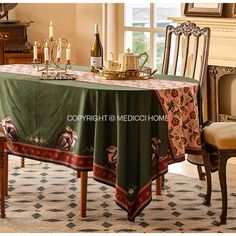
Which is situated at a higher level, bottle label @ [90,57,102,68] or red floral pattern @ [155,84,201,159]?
bottle label @ [90,57,102,68]

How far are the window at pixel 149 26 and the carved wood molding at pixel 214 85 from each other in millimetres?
742

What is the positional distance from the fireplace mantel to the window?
602 millimetres

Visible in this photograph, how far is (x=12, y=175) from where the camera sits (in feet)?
16.5

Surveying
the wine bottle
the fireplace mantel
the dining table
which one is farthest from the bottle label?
the fireplace mantel

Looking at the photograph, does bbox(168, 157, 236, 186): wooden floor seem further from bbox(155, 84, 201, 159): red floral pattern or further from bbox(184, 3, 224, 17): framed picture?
bbox(184, 3, 224, 17): framed picture

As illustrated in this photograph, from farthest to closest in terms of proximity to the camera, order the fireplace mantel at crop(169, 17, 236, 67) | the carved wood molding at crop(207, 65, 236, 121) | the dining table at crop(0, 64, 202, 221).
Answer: the carved wood molding at crop(207, 65, 236, 121) → the fireplace mantel at crop(169, 17, 236, 67) → the dining table at crop(0, 64, 202, 221)

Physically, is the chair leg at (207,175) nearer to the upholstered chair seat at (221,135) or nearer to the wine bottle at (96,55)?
the upholstered chair seat at (221,135)

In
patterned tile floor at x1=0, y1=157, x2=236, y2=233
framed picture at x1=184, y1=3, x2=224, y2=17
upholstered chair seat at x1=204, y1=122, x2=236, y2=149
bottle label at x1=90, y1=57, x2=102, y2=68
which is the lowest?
patterned tile floor at x1=0, y1=157, x2=236, y2=233

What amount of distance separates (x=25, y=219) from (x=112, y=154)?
62 centimetres

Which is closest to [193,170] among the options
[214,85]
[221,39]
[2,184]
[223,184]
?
[214,85]

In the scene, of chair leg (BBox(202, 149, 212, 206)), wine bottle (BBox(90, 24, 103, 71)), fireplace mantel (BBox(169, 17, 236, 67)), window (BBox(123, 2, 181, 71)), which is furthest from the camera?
window (BBox(123, 2, 181, 71))

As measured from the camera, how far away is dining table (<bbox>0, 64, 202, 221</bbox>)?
3.92 meters

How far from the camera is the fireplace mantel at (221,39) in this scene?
5.46 meters

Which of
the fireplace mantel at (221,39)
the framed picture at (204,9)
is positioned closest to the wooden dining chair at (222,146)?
the fireplace mantel at (221,39)
